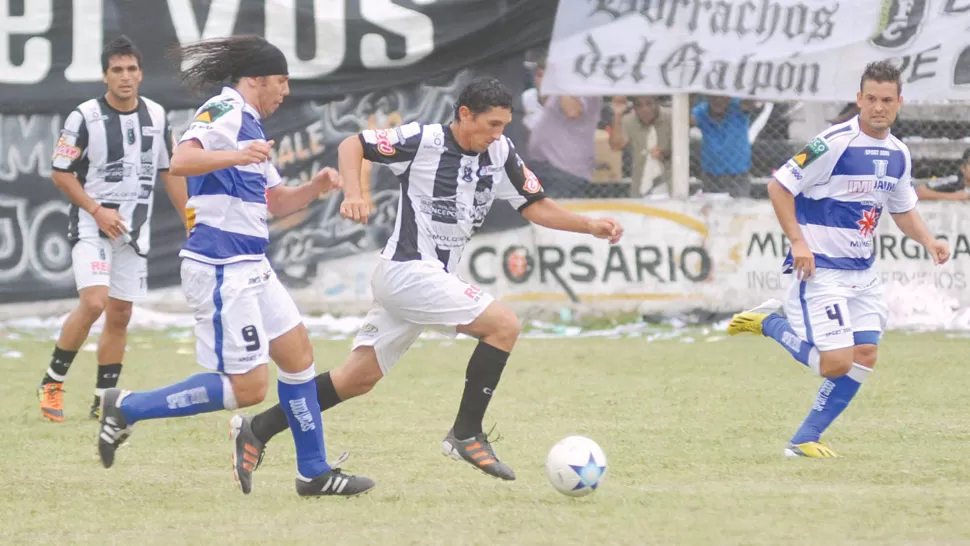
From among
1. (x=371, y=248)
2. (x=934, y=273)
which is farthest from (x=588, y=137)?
(x=934, y=273)

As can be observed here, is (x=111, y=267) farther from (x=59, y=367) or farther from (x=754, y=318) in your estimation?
(x=754, y=318)

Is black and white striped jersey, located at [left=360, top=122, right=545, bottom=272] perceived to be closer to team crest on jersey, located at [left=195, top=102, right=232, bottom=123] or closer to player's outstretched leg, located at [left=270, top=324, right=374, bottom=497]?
player's outstretched leg, located at [left=270, top=324, right=374, bottom=497]

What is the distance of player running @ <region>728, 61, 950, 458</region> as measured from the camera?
24.5ft

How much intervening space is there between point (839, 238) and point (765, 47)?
21.1ft

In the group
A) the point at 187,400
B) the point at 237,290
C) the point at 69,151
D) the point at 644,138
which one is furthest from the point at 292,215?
the point at 237,290

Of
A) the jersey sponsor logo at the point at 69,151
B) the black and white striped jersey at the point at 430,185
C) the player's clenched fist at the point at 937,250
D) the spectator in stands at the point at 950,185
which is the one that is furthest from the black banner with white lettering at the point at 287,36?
the black and white striped jersey at the point at 430,185

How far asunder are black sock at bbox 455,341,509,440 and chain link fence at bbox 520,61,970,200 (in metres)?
7.32

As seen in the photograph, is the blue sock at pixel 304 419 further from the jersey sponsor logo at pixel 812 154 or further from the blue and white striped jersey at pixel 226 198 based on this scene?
the jersey sponsor logo at pixel 812 154

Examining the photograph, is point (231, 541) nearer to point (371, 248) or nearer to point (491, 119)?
point (491, 119)

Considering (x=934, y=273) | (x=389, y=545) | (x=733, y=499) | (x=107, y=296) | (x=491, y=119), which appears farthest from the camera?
(x=934, y=273)

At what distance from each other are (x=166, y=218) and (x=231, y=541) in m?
9.10

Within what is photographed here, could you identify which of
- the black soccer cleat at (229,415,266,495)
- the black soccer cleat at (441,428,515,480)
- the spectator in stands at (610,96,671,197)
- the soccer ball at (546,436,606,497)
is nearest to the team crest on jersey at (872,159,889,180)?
the soccer ball at (546,436,606,497)

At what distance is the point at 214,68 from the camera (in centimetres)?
635

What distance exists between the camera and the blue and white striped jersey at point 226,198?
20.0ft
